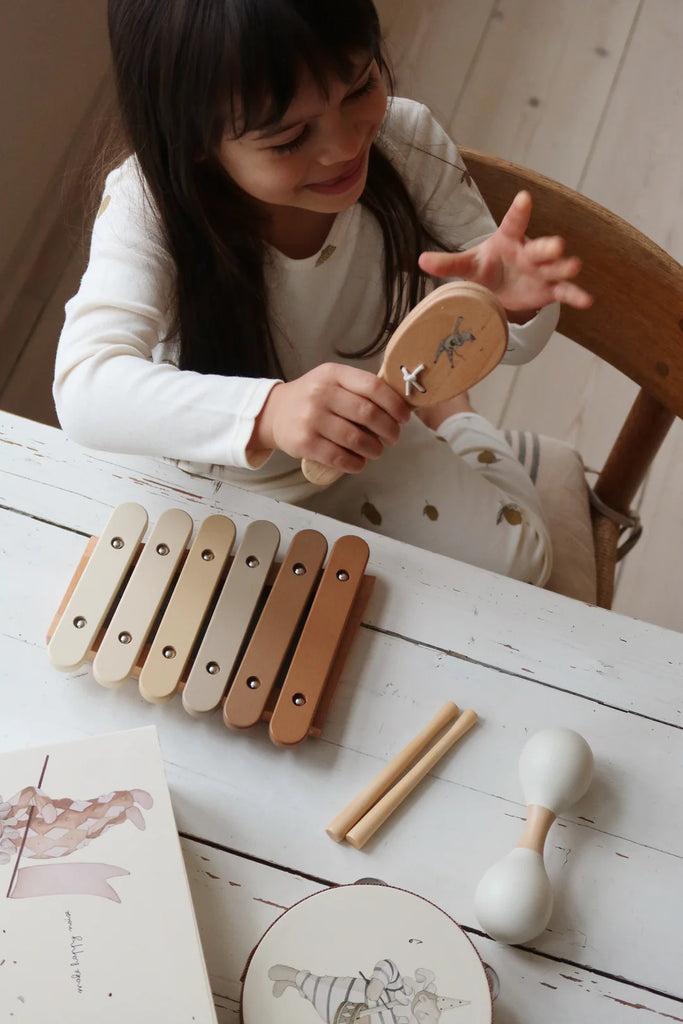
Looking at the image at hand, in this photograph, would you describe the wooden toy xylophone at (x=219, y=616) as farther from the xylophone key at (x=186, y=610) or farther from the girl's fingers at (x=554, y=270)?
the girl's fingers at (x=554, y=270)

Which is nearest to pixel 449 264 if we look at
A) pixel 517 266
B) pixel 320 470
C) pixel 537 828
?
pixel 517 266

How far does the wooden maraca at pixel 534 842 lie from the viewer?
1.92 feet

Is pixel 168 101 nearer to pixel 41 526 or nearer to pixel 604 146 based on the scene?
pixel 41 526

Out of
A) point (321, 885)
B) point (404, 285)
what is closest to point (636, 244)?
point (404, 285)

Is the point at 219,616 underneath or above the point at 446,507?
underneath

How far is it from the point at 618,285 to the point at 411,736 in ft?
1.51

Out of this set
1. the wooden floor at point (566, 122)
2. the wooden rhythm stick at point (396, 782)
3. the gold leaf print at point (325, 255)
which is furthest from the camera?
the wooden floor at point (566, 122)

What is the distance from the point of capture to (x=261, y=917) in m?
0.61

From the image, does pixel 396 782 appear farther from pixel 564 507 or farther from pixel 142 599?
pixel 564 507

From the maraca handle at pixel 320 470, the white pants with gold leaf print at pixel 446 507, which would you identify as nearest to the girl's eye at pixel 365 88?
the maraca handle at pixel 320 470

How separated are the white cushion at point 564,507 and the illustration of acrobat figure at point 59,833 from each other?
0.53m

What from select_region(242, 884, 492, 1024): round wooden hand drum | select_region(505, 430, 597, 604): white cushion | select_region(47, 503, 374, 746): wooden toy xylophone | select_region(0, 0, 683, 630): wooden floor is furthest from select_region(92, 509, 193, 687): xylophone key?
select_region(0, 0, 683, 630): wooden floor

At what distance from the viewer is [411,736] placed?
2.22ft

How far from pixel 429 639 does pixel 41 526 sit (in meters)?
0.30
